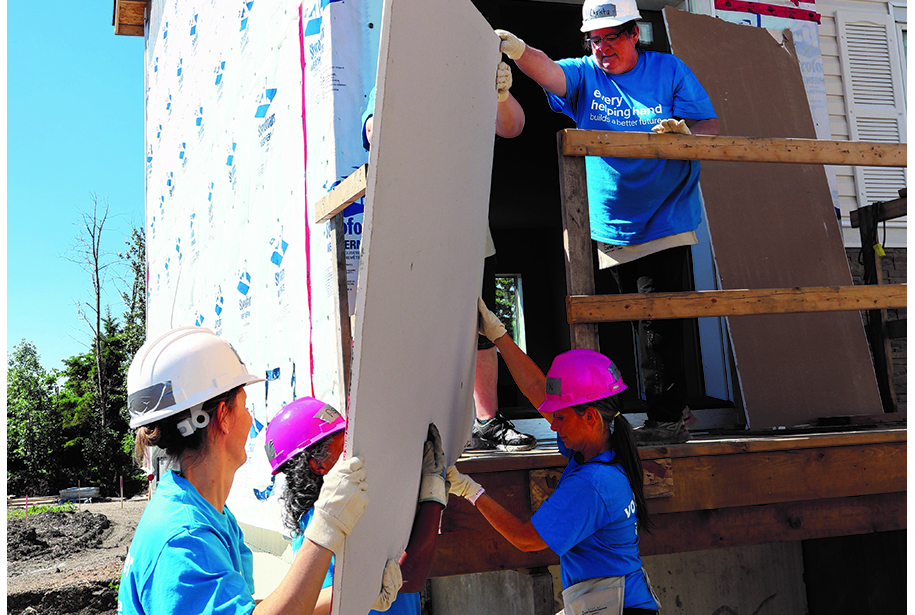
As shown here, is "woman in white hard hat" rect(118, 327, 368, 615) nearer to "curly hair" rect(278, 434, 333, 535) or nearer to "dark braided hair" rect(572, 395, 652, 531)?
"curly hair" rect(278, 434, 333, 535)

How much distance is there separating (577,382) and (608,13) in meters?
1.91

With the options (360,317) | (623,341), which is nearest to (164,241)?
(623,341)

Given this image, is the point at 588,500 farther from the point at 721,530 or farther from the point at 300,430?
the point at 721,530

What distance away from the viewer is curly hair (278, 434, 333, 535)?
7.54ft

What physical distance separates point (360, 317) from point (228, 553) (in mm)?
748

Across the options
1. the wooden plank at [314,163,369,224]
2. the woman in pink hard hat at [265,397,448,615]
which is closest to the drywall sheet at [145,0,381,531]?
the wooden plank at [314,163,369,224]

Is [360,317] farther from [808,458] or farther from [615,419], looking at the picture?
[808,458]

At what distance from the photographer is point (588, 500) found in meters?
2.29

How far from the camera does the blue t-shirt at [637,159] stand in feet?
11.2

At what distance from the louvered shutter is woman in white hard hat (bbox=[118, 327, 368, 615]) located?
593 cm

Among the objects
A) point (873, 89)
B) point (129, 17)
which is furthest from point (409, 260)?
point (129, 17)

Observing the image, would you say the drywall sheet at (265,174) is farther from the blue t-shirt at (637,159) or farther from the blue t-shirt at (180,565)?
the blue t-shirt at (180,565)

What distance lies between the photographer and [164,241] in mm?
9227

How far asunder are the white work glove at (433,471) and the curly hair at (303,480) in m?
0.59
